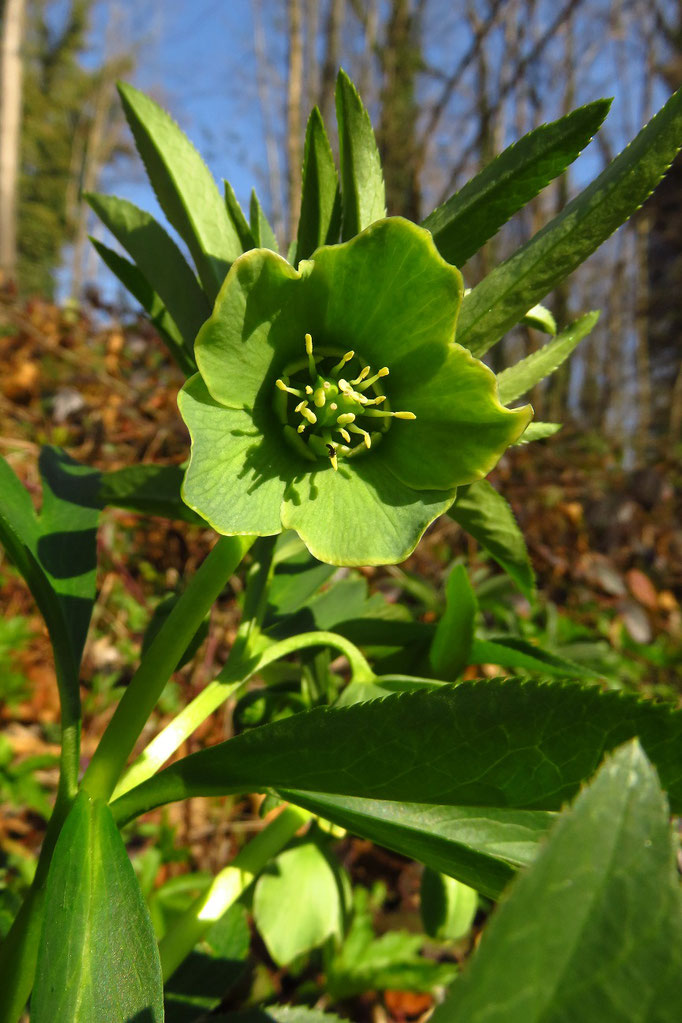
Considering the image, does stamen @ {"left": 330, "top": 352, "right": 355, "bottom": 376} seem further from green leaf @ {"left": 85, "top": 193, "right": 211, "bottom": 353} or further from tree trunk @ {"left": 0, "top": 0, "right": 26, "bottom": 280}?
tree trunk @ {"left": 0, "top": 0, "right": 26, "bottom": 280}

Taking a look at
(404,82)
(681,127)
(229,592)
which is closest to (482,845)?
(681,127)

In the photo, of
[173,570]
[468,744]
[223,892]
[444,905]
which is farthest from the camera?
[173,570]

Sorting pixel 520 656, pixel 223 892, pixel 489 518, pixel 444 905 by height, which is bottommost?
pixel 444 905

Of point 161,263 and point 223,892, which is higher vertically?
point 161,263

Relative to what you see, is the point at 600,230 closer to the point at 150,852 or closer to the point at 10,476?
the point at 10,476

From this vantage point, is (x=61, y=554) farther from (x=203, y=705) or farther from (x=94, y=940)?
(x=94, y=940)

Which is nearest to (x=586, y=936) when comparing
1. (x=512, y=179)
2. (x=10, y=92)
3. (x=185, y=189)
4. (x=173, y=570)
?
(x=512, y=179)

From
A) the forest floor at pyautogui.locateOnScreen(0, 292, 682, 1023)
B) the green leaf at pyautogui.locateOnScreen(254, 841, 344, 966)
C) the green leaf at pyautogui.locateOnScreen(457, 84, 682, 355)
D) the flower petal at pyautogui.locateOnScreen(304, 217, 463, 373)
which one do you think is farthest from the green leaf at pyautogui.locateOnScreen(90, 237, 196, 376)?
the forest floor at pyautogui.locateOnScreen(0, 292, 682, 1023)
